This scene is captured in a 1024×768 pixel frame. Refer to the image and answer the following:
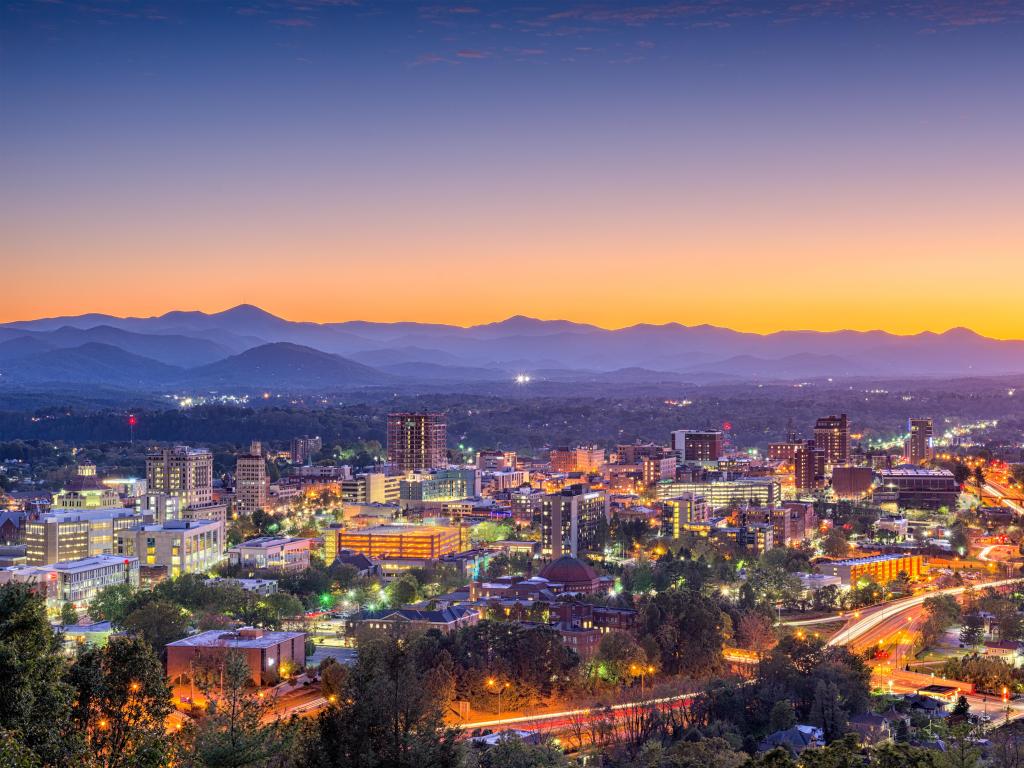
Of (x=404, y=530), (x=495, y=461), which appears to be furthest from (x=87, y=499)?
(x=495, y=461)

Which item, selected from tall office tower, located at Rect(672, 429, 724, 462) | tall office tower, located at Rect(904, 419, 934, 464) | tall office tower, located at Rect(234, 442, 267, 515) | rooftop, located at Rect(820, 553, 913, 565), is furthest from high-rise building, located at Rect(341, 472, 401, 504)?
tall office tower, located at Rect(904, 419, 934, 464)

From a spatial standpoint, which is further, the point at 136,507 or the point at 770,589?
the point at 136,507

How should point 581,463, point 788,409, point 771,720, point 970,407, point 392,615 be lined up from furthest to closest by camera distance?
point 970,407 < point 788,409 < point 581,463 < point 392,615 < point 771,720

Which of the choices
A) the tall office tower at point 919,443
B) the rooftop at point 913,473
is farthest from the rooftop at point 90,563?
the tall office tower at point 919,443

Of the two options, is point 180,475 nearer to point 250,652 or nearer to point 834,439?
point 250,652

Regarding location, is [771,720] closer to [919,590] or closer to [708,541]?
[919,590]

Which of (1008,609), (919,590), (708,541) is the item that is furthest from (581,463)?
(1008,609)

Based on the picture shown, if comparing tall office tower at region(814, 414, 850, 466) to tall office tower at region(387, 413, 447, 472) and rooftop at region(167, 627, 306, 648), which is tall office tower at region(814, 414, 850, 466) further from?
rooftop at region(167, 627, 306, 648)
